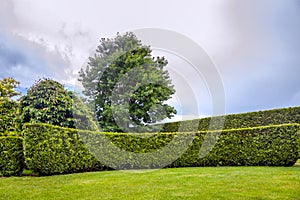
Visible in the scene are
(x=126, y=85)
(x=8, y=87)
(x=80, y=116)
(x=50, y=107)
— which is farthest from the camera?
(x=8, y=87)

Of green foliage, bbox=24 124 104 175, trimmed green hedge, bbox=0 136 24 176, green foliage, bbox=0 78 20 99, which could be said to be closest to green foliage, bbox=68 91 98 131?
green foliage, bbox=24 124 104 175

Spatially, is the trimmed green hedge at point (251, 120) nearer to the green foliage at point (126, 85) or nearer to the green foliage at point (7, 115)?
the green foliage at point (126, 85)

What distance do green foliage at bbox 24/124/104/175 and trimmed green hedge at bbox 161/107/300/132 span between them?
26.1 ft

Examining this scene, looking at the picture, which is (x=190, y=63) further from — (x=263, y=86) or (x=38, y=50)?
(x=38, y=50)

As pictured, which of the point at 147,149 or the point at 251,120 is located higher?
the point at 251,120

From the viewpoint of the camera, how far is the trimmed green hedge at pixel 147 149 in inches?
285

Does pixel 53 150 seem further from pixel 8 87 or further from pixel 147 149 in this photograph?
pixel 8 87

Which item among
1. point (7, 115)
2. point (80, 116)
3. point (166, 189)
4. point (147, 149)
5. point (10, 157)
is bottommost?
point (166, 189)

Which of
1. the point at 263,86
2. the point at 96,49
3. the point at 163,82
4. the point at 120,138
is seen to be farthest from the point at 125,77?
the point at 263,86

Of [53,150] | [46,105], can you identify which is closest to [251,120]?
[53,150]

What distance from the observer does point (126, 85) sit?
18469 mm

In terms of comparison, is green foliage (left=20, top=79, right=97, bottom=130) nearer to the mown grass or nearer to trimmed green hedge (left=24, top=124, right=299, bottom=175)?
trimmed green hedge (left=24, top=124, right=299, bottom=175)

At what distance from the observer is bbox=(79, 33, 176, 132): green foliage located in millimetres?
17948

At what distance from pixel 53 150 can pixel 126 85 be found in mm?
11457
